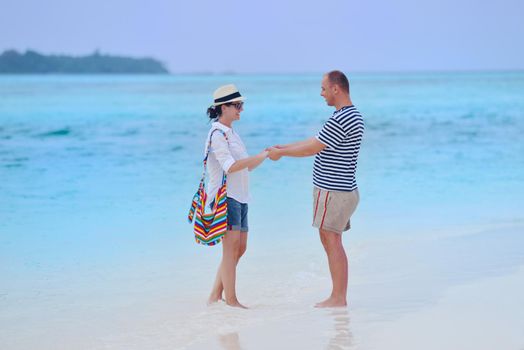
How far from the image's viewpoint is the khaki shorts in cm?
535

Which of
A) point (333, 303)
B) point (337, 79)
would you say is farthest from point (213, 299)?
point (337, 79)

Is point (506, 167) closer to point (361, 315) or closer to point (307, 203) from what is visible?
point (307, 203)

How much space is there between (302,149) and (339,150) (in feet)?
0.77

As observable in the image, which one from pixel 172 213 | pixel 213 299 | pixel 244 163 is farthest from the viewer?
pixel 172 213

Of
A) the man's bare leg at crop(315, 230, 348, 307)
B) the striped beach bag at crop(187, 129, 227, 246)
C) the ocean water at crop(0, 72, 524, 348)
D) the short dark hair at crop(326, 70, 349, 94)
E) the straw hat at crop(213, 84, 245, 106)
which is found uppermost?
the short dark hair at crop(326, 70, 349, 94)

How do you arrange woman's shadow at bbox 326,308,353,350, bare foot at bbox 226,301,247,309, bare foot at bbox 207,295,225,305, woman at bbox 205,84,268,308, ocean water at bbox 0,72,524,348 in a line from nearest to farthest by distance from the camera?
woman's shadow at bbox 326,308,353,350 → woman at bbox 205,84,268,308 → bare foot at bbox 226,301,247,309 → bare foot at bbox 207,295,225,305 → ocean water at bbox 0,72,524,348

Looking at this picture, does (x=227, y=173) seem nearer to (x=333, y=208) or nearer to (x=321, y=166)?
(x=321, y=166)

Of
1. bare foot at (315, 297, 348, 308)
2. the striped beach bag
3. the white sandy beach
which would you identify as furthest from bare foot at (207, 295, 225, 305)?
bare foot at (315, 297, 348, 308)

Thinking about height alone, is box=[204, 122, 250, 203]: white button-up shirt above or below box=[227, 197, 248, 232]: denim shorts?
above

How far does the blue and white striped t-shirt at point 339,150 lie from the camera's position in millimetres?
5219

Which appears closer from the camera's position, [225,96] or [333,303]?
[225,96]

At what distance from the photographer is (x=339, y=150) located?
208 inches

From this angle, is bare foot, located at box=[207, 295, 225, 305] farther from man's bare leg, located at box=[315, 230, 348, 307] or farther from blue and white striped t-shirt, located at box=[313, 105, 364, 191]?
blue and white striped t-shirt, located at box=[313, 105, 364, 191]

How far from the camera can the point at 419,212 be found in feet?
31.5
